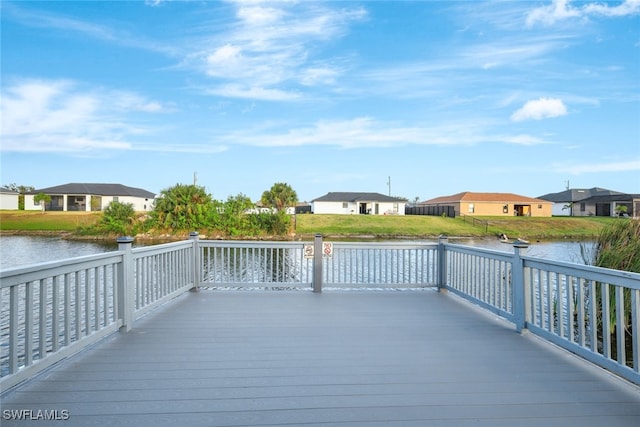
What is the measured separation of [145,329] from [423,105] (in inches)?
969

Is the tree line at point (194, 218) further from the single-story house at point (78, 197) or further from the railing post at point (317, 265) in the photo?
the railing post at point (317, 265)

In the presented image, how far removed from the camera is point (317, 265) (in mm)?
6406

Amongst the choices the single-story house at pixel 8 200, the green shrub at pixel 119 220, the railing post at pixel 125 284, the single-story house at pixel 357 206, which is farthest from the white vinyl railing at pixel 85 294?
the single-story house at pixel 8 200

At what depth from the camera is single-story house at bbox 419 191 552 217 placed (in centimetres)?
4894

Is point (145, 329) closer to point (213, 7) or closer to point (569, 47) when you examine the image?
point (213, 7)

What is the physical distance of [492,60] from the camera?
1994cm

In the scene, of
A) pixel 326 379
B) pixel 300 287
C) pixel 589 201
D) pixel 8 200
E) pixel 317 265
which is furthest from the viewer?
pixel 589 201

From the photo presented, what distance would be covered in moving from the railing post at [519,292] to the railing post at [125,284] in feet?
12.9

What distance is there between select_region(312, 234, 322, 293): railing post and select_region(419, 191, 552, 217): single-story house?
45195mm

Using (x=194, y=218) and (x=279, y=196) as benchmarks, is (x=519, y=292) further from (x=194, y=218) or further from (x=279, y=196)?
(x=279, y=196)

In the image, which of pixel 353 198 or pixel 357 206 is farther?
pixel 353 198

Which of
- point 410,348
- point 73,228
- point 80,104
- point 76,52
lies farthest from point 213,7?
point 73,228

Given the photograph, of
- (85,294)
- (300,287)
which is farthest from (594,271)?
(300,287)

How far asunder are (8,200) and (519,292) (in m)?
65.7
